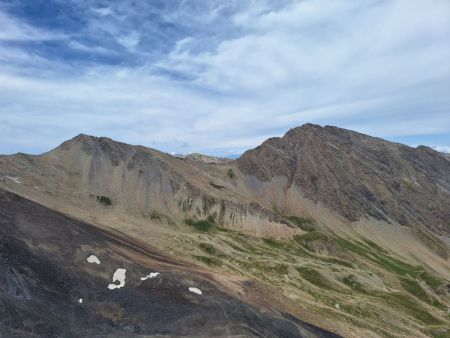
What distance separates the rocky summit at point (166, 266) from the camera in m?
42.6

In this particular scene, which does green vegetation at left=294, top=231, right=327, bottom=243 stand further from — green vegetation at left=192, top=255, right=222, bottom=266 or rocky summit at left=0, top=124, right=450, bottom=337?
green vegetation at left=192, top=255, right=222, bottom=266

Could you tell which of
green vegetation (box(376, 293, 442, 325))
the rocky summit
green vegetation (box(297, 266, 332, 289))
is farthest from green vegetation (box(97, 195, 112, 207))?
green vegetation (box(376, 293, 442, 325))

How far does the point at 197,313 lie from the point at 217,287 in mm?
7131

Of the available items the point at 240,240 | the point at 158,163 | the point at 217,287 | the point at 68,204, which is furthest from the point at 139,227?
the point at 217,287

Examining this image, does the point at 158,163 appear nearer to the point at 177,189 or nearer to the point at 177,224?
the point at 177,189

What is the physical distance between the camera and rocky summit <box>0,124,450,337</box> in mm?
42594

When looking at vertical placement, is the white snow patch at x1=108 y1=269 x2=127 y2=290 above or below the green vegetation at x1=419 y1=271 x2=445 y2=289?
above

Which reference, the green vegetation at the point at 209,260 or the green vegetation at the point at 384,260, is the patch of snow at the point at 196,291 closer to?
the green vegetation at the point at 209,260

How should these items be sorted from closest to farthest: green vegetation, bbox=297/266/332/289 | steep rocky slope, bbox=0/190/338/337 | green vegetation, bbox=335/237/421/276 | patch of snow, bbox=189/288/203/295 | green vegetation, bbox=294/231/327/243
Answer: steep rocky slope, bbox=0/190/338/337
patch of snow, bbox=189/288/203/295
green vegetation, bbox=297/266/332/289
green vegetation, bbox=335/237/421/276
green vegetation, bbox=294/231/327/243

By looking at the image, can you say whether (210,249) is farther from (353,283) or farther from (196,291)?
(196,291)

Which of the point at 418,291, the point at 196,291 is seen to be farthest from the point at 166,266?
the point at 418,291

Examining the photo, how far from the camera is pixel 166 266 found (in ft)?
180

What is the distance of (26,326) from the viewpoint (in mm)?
35219

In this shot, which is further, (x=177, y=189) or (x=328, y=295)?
(x=177, y=189)
